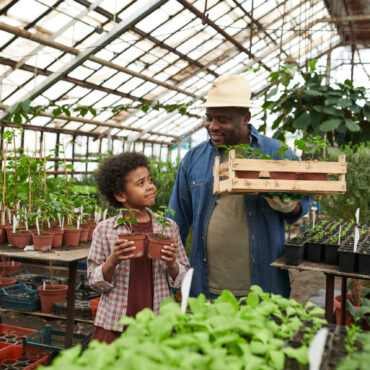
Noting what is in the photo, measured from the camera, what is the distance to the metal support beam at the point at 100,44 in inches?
244

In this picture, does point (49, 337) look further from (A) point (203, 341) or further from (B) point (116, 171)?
(A) point (203, 341)

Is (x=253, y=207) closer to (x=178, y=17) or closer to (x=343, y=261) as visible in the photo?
(x=343, y=261)

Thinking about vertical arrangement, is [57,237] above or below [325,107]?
below

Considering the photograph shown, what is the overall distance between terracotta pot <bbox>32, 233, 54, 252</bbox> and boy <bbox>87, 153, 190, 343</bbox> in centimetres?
87

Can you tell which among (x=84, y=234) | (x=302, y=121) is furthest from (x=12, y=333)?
(x=302, y=121)

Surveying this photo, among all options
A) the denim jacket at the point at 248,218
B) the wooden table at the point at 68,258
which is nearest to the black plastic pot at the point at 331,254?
the denim jacket at the point at 248,218

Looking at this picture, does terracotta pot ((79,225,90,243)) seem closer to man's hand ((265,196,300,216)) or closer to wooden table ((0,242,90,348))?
wooden table ((0,242,90,348))

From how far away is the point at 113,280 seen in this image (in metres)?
1.61

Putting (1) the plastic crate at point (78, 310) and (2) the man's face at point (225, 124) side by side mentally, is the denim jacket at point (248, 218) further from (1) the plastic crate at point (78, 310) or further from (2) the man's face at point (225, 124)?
(1) the plastic crate at point (78, 310)

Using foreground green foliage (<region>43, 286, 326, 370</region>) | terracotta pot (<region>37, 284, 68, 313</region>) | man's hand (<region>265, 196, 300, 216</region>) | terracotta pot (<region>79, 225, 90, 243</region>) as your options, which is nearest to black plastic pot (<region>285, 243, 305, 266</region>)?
man's hand (<region>265, 196, 300, 216</region>)

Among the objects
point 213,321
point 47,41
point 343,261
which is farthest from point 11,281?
point 47,41

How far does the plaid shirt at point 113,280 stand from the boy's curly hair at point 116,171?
6.7 inches

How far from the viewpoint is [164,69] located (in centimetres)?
1055

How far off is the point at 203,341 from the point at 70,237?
2162mm
